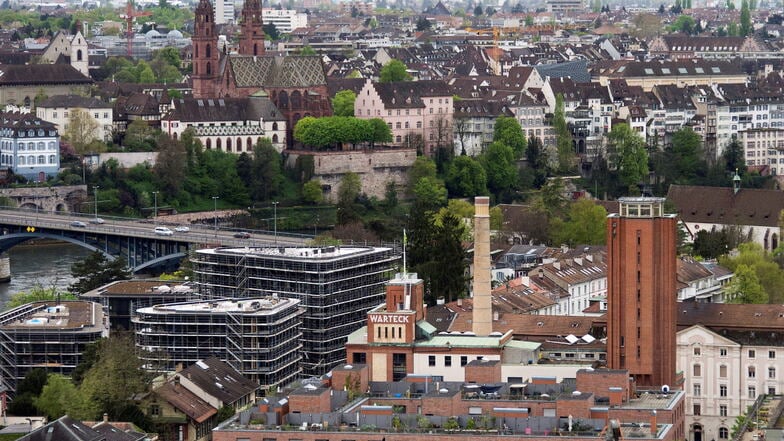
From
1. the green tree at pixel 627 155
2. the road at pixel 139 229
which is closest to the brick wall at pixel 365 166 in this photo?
the green tree at pixel 627 155

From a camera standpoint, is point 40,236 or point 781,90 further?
point 781,90

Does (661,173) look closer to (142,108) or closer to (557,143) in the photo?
(557,143)

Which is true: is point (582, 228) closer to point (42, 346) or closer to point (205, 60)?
point (205, 60)

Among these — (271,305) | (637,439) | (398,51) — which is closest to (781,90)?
(398,51)

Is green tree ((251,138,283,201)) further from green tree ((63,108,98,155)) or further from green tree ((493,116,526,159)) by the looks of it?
green tree ((493,116,526,159))

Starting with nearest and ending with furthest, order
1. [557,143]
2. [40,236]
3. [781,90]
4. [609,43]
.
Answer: [40,236] → [557,143] → [781,90] → [609,43]

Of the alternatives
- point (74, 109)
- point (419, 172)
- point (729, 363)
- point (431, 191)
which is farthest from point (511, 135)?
point (729, 363)

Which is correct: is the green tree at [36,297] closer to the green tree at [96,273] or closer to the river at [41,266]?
the green tree at [96,273]
